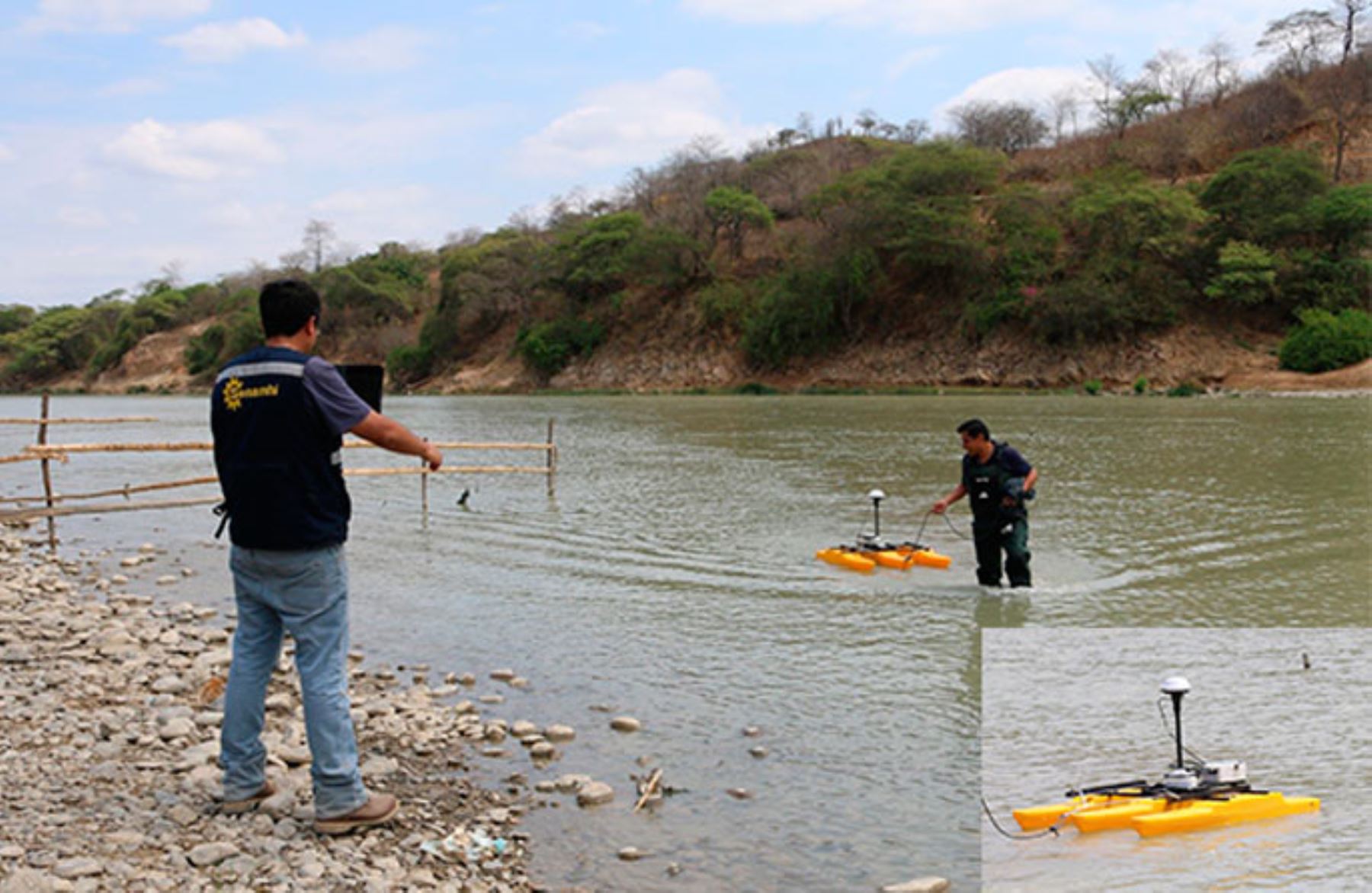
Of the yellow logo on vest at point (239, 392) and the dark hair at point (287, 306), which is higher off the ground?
the dark hair at point (287, 306)

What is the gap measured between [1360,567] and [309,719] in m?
12.7

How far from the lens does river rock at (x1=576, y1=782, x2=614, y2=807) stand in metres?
6.31

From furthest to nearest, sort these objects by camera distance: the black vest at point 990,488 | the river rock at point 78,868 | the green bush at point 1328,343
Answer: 1. the green bush at point 1328,343
2. the black vest at point 990,488
3. the river rock at point 78,868

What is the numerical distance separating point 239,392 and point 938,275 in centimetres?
7015

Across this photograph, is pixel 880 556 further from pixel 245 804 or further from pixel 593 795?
pixel 245 804

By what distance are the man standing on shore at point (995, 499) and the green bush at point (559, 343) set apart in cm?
7423

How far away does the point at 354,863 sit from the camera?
16.2 feet

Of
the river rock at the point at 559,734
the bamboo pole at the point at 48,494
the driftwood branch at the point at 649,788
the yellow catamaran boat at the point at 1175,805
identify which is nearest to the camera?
the yellow catamaran boat at the point at 1175,805

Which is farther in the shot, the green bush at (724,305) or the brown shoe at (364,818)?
the green bush at (724,305)

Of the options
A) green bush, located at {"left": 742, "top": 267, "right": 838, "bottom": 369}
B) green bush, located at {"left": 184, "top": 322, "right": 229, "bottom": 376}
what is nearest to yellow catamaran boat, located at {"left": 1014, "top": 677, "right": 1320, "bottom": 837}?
green bush, located at {"left": 742, "top": 267, "right": 838, "bottom": 369}

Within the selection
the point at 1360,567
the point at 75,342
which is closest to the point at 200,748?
the point at 1360,567

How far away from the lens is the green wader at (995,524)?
437 inches

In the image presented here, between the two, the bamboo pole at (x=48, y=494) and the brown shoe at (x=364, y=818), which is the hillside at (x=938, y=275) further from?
the brown shoe at (x=364, y=818)

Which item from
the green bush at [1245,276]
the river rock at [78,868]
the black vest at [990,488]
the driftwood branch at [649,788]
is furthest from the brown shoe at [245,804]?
the green bush at [1245,276]
